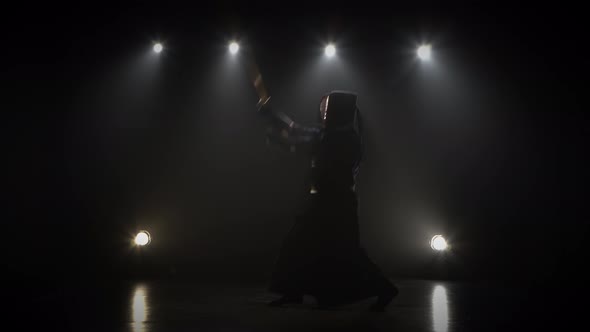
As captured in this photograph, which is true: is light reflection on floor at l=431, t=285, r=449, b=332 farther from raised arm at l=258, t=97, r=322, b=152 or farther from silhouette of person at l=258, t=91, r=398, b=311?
raised arm at l=258, t=97, r=322, b=152

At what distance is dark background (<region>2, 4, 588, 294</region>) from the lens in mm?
6875

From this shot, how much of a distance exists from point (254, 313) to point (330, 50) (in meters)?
4.97

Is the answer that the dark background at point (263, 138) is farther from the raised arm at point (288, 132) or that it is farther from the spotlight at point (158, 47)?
the raised arm at point (288, 132)

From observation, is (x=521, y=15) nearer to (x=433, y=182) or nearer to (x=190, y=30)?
(x=433, y=182)

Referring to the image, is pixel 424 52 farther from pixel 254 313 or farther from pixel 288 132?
pixel 254 313

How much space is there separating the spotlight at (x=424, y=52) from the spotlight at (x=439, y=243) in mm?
2585

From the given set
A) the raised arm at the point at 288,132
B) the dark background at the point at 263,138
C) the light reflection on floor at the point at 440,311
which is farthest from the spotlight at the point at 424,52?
the raised arm at the point at 288,132

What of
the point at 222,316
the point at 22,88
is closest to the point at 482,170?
the point at 222,316

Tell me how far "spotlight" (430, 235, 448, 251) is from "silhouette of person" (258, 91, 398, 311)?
11.9 ft

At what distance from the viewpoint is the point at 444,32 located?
711cm

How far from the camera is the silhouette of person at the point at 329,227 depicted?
3.53 m

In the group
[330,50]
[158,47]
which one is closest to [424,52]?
[330,50]

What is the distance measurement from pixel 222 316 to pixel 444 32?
547 centimetres

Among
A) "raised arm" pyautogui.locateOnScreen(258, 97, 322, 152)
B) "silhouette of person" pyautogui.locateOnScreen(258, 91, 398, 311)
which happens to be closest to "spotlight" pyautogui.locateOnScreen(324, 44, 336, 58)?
"silhouette of person" pyautogui.locateOnScreen(258, 91, 398, 311)
